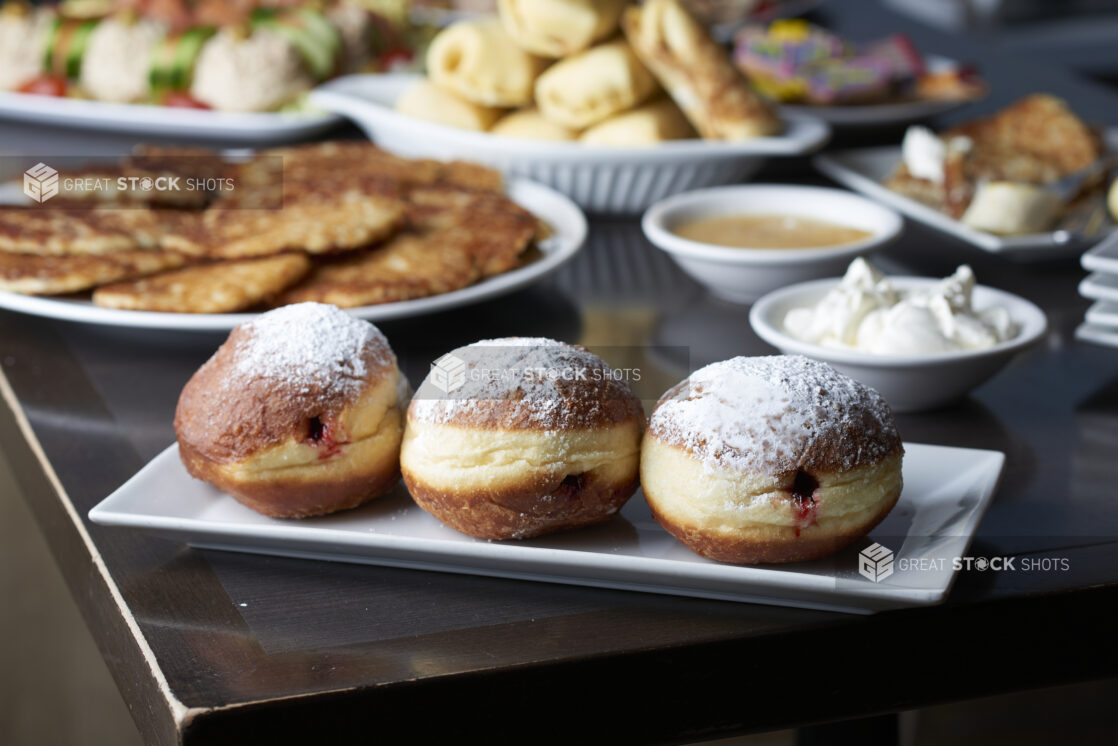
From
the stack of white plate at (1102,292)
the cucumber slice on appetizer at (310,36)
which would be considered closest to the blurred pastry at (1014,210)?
the stack of white plate at (1102,292)

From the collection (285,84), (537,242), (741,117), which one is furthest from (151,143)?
(741,117)

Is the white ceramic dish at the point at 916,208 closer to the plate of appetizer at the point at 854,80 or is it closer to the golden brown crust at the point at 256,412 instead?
the plate of appetizer at the point at 854,80

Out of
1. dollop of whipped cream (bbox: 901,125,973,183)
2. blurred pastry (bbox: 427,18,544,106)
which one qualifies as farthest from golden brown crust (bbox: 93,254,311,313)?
dollop of whipped cream (bbox: 901,125,973,183)

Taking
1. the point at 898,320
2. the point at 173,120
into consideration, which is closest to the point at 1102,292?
the point at 898,320

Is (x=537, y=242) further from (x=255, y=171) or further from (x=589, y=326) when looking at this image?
(x=255, y=171)

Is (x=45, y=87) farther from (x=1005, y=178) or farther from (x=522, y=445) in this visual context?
(x=522, y=445)

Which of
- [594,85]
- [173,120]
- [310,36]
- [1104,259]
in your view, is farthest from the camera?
[310,36]

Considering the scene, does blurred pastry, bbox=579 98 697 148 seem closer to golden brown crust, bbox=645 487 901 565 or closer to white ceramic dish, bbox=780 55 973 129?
white ceramic dish, bbox=780 55 973 129

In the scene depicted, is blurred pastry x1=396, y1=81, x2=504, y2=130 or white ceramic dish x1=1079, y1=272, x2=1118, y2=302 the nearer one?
white ceramic dish x1=1079, y1=272, x2=1118, y2=302
